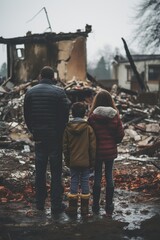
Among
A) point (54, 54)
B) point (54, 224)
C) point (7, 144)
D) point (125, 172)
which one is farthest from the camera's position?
point (54, 54)

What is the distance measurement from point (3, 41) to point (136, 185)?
21.2 meters

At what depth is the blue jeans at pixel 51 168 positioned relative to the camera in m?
5.62

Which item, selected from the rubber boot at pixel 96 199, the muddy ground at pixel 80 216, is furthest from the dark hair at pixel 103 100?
the muddy ground at pixel 80 216

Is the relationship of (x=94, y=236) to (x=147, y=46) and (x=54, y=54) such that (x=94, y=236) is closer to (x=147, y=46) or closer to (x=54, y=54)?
(x=54, y=54)

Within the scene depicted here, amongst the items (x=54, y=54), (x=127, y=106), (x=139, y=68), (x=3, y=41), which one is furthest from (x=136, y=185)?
Result: (x=139, y=68)

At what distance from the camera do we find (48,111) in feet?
18.3

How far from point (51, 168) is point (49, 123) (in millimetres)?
695

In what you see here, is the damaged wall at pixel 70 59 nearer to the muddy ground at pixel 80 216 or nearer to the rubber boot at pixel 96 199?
the muddy ground at pixel 80 216

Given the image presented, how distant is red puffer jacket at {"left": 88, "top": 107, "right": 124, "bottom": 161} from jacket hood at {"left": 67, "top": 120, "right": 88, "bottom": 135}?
0.82 feet

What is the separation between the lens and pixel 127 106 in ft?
63.6

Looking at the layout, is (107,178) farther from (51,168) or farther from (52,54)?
(52,54)

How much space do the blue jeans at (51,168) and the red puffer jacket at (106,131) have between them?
2.07ft

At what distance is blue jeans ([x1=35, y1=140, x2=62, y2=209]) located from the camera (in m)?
5.62

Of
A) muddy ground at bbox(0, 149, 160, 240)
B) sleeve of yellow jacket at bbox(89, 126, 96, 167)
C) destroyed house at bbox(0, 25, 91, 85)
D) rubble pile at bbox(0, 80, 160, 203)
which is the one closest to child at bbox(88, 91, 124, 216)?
sleeve of yellow jacket at bbox(89, 126, 96, 167)
